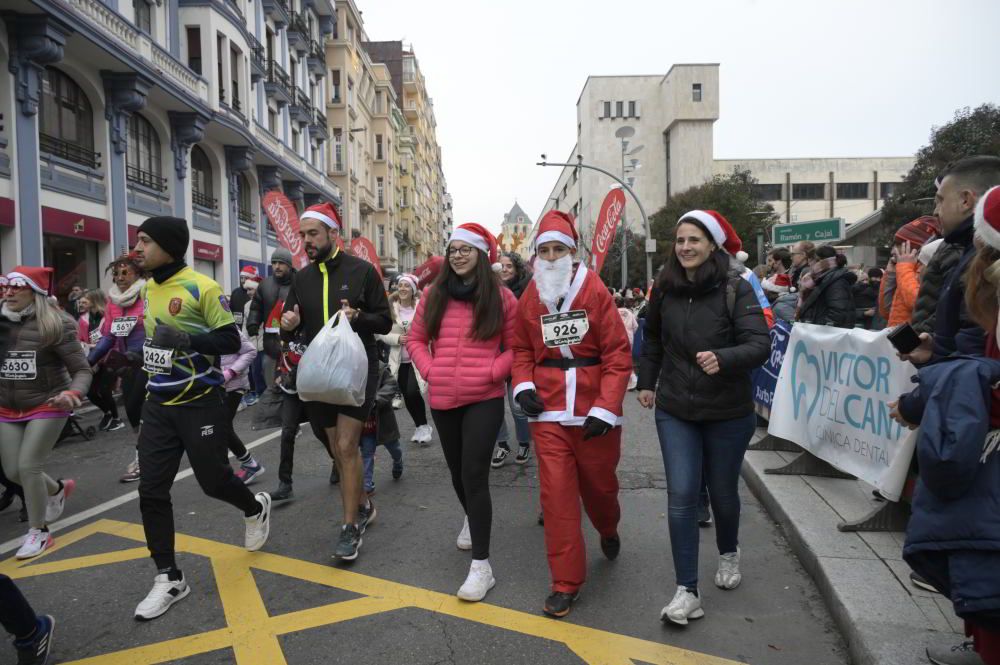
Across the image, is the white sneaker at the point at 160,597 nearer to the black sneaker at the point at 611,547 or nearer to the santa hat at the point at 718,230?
the black sneaker at the point at 611,547

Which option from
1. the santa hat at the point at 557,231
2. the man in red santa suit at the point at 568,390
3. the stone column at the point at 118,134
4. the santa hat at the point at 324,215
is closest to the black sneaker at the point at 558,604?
the man in red santa suit at the point at 568,390

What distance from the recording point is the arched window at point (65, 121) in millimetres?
15266

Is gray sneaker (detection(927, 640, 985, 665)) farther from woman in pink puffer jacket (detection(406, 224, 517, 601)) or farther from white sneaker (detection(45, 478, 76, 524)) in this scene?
white sneaker (detection(45, 478, 76, 524))

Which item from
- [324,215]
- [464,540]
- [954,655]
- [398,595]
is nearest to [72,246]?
[324,215]

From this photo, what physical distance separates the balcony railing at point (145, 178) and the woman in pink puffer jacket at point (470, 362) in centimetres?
1762

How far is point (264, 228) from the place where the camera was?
28.8 m

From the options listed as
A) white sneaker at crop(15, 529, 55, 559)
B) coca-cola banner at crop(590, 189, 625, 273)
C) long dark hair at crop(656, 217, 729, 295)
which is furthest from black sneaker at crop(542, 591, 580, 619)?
coca-cola banner at crop(590, 189, 625, 273)

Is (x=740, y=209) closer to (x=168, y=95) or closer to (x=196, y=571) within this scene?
(x=168, y=95)

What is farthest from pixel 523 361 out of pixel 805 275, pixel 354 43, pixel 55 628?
pixel 354 43

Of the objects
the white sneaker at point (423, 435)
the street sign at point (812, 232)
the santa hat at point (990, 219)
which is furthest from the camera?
the street sign at point (812, 232)

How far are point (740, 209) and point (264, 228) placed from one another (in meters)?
28.5

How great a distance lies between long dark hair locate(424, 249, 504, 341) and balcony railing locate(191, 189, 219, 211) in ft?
69.0

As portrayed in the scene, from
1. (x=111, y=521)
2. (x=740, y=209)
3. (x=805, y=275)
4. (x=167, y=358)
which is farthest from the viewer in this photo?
(x=740, y=209)

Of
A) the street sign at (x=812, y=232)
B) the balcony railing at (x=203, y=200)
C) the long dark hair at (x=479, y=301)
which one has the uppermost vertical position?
the balcony railing at (x=203, y=200)
